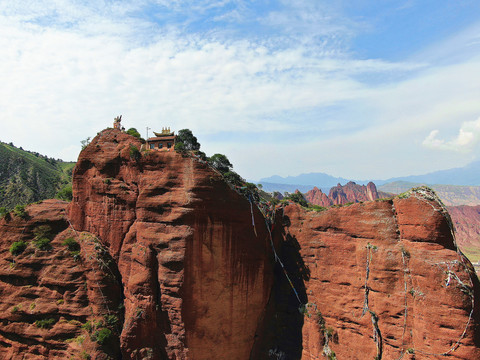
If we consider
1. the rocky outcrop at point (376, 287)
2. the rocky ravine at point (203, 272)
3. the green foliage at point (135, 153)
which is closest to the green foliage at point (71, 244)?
the rocky ravine at point (203, 272)

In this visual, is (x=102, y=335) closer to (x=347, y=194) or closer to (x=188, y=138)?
(x=188, y=138)

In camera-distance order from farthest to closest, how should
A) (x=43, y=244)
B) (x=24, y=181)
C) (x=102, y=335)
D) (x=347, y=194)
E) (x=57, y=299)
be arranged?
(x=347, y=194)
(x=24, y=181)
(x=43, y=244)
(x=57, y=299)
(x=102, y=335)

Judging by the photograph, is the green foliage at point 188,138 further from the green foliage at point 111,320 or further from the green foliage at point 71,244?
the green foliage at point 111,320

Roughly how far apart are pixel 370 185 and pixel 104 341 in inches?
6090

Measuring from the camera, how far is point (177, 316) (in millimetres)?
23188

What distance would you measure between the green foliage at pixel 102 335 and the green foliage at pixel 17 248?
10319 mm

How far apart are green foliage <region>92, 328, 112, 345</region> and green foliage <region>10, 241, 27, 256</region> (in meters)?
10.3

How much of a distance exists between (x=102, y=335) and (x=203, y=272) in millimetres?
9629

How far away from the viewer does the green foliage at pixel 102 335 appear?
24048 mm

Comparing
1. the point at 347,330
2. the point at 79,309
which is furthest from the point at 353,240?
the point at 79,309

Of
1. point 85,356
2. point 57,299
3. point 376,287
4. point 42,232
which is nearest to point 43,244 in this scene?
point 42,232

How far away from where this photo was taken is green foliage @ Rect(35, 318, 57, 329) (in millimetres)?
25002

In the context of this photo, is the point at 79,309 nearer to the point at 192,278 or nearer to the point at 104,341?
the point at 104,341

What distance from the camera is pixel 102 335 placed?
79.3 ft
